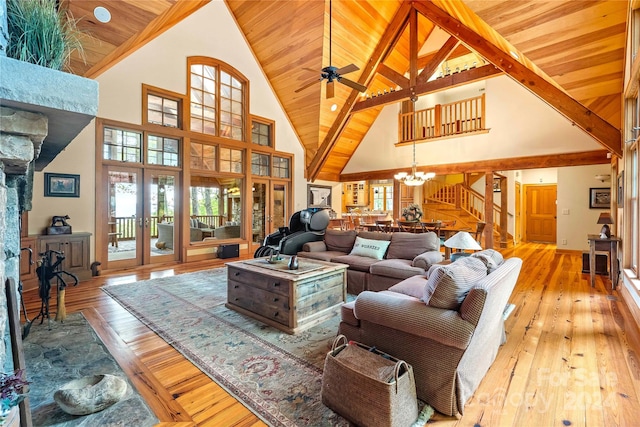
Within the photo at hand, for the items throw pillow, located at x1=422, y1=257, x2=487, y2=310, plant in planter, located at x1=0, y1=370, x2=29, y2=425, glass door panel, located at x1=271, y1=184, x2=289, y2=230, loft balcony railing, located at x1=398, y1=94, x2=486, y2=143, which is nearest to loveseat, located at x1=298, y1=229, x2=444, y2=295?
throw pillow, located at x1=422, y1=257, x2=487, y2=310

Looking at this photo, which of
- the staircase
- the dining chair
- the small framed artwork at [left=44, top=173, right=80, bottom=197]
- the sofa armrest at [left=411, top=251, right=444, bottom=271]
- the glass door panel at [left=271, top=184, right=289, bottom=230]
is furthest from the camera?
the staircase

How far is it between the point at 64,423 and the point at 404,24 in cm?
855

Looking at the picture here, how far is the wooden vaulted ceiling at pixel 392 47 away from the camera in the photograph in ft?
11.6

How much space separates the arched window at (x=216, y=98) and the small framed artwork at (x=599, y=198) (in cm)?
871

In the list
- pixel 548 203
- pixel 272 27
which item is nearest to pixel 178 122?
pixel 272 27

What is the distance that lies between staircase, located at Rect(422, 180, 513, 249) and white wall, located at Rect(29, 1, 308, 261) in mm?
5864

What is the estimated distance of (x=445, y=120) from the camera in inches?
310

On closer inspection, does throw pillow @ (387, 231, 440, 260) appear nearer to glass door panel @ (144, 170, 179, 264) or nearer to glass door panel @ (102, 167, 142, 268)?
glass door panel @ (144, 170, 179, 264)

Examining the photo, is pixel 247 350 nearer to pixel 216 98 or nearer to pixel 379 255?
pixel 379 255

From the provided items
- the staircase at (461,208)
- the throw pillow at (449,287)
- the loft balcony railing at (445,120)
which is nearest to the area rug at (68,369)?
the throw pillow at (449,287)

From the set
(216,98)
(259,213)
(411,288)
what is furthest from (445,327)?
(216,98)

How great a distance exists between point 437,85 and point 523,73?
170 cm

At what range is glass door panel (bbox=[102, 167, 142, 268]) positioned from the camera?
5.46 metres

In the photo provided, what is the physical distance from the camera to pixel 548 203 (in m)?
9.49
